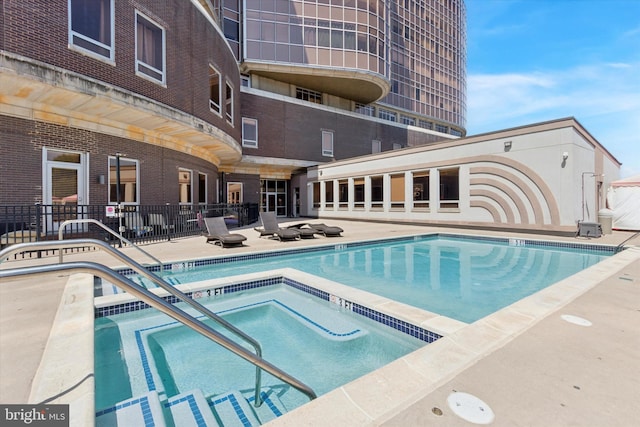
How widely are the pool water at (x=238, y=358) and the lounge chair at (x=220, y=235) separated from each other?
4641 millimetres

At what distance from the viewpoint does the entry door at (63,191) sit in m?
9.32

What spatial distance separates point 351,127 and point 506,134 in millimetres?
17881

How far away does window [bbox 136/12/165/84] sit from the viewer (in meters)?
11.3

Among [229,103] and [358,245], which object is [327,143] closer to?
[229,103]

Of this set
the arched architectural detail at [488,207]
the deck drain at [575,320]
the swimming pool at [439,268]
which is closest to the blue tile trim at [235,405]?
the swimming pool at [439,268]

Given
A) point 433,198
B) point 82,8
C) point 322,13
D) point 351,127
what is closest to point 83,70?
point 82,8

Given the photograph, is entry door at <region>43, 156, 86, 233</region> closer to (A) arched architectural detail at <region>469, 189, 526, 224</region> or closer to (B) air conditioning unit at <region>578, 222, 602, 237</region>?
(A) arched architectural detail at <region>469, 189, 526, 224</region>

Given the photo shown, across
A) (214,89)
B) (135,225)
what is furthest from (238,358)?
(214,89)

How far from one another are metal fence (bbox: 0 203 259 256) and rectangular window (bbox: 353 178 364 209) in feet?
36.6

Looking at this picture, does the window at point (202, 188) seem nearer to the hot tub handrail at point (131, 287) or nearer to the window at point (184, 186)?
the window at point (184, 186)

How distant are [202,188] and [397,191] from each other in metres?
12.6

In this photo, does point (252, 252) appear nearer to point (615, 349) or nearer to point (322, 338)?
point (322, 338)

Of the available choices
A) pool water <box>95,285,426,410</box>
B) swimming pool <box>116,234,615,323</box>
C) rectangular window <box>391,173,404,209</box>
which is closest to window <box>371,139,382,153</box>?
rectangular window <box>391,173,404,209</box>

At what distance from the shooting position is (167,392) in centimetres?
321
